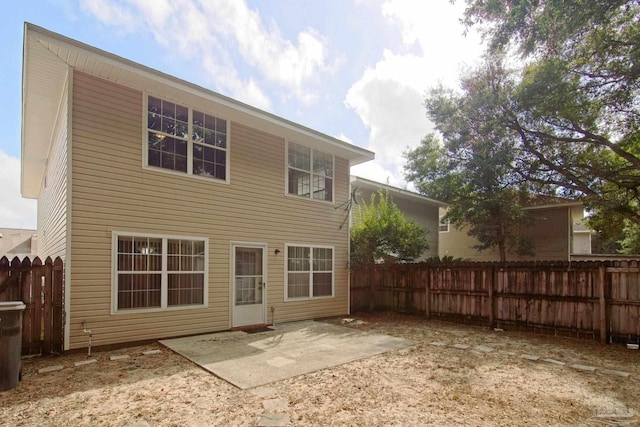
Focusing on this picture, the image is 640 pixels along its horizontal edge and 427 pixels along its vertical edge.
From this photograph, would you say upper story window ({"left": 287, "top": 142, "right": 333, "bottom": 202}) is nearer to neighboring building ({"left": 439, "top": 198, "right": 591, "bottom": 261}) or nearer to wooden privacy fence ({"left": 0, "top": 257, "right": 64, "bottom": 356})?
wooden privacy fence ({"left": 0, "top": 257, "right": 64, "bottom": 356})

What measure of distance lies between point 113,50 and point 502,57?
12.8 metres

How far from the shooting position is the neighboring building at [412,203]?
14.2 meters

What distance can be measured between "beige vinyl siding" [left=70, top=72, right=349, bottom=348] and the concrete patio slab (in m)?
0.72

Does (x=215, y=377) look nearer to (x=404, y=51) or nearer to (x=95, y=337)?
(x=95, y=337)

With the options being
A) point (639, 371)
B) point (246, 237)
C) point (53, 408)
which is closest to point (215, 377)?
point (53, 408)

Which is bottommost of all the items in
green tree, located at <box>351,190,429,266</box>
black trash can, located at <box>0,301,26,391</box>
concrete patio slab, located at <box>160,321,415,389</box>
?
concrete patio slab, located at <box>160,321,415,389</box>

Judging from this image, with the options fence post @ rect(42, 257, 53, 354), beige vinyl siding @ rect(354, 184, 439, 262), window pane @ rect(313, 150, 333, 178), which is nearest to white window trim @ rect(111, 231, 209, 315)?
fence post @ rect(42, 257, 53, 354)

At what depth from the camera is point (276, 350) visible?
6.22 meters

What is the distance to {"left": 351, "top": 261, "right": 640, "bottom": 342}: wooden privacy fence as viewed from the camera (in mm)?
6945

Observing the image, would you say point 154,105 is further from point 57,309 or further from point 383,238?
point 383,238

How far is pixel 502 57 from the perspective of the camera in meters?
12.9

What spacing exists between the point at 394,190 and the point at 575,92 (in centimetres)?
693

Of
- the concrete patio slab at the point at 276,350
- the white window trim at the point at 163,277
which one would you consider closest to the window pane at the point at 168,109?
the white window trim at the point at 163,277

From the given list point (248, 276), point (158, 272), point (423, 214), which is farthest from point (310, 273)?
point (423, 214)
